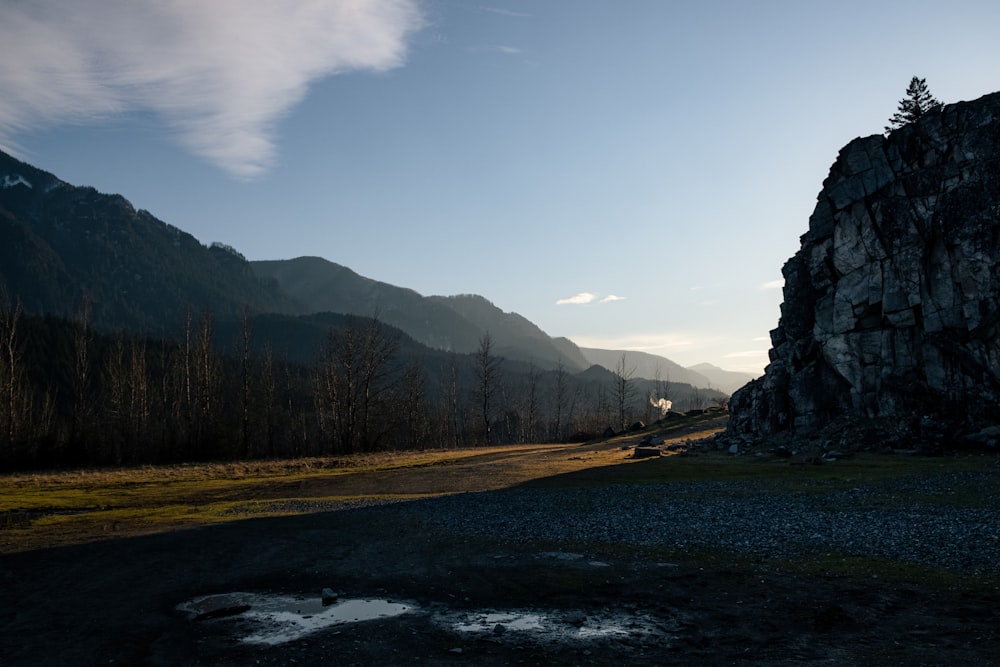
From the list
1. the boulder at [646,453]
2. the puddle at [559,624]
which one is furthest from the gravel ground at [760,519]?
the boulder at [646,453]

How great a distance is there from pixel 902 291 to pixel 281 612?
64.4 meters

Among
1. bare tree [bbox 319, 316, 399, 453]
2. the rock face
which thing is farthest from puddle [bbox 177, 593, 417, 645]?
bare tree [bbox 319, 316, 399, 453]

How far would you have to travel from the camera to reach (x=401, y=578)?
20.0m

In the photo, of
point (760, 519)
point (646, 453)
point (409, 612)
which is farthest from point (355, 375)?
point (409, 612)

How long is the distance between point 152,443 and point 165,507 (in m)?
49.1

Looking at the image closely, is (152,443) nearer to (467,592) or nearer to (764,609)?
(467,592)

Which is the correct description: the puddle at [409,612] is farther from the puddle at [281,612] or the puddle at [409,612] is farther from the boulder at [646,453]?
the boulder at [646,453]

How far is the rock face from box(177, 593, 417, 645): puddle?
53207 millimetres

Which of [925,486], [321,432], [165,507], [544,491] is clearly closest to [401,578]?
[544,491]

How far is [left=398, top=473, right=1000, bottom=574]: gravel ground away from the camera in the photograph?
21312 millimetres

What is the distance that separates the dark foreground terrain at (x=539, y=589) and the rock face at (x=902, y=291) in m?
29.3

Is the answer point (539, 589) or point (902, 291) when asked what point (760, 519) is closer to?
point (539, 589)

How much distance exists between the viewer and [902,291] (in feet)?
199

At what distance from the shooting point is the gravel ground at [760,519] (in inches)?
839
